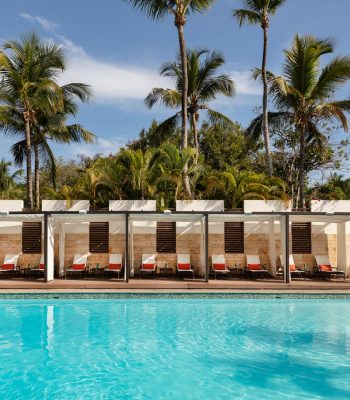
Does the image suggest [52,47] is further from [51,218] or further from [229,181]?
[229,181]

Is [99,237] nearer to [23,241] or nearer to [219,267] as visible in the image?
[23,241]

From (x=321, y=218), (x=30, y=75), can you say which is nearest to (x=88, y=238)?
(x=30, y=75)

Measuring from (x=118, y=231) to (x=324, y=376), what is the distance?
10.8 metres

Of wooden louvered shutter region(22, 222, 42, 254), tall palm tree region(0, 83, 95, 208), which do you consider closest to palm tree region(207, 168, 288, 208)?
wooden louvered shutter region(22, 222, 42, 254)

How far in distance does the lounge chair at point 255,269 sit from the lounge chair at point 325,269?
6.10ft

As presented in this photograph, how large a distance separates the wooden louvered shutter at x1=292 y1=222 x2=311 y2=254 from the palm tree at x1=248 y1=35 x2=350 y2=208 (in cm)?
279

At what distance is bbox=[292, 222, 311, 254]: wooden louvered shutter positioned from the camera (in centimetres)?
1669

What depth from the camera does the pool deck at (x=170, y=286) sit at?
12.9 m

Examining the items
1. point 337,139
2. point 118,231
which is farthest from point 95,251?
point 337,139

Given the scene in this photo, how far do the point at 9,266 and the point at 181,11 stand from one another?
1259 centimetres

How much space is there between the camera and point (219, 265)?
1530cm

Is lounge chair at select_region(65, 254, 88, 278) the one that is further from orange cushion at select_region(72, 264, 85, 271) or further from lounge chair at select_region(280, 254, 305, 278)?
lounge chair at select_region(280, 254, 305, 278)

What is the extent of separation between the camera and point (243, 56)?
1836 centimetres

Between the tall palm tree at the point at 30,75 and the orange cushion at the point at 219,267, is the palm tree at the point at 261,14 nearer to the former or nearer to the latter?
the orange cushion at the point at 219,267
